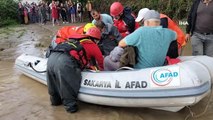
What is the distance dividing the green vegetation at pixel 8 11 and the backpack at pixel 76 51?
19859 millimetres

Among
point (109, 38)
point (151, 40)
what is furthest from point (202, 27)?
point (109, 38)

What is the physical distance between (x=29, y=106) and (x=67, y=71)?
1.06 m

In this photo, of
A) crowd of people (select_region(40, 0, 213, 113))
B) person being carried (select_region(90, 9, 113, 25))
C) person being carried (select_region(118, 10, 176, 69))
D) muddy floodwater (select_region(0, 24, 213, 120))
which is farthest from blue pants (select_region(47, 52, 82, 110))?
person being carried (select_region(90, 9, 113, 25))

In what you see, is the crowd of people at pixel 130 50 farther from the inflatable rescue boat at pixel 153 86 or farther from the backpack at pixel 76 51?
the inflatable rescue boat at pixel 153 86

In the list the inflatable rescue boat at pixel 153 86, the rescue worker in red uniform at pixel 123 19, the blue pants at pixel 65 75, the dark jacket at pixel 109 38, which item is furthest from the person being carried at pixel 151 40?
the rescue worker in red uniform at pixel 123 19

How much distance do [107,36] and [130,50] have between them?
1.68m

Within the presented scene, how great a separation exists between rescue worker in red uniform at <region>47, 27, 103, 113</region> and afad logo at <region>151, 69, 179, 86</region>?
3.94ft

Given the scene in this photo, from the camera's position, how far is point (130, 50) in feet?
16.1

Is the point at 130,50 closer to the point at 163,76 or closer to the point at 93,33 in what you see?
the point at 163,76

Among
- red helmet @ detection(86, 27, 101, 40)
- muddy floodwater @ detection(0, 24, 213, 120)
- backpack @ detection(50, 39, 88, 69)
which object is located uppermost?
red helmet @ detection(86, 27, 101, 40)

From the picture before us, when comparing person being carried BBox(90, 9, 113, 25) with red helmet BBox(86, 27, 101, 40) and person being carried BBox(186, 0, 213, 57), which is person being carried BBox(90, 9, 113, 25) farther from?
person being carried BBox(186, 0, 213, 57)

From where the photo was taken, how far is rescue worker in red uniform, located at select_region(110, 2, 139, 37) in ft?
22.4

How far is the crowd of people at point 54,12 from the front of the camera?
21.3 metres

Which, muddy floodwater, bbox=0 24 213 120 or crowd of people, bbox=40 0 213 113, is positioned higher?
crowd of people, bbox=40 0 213 113
